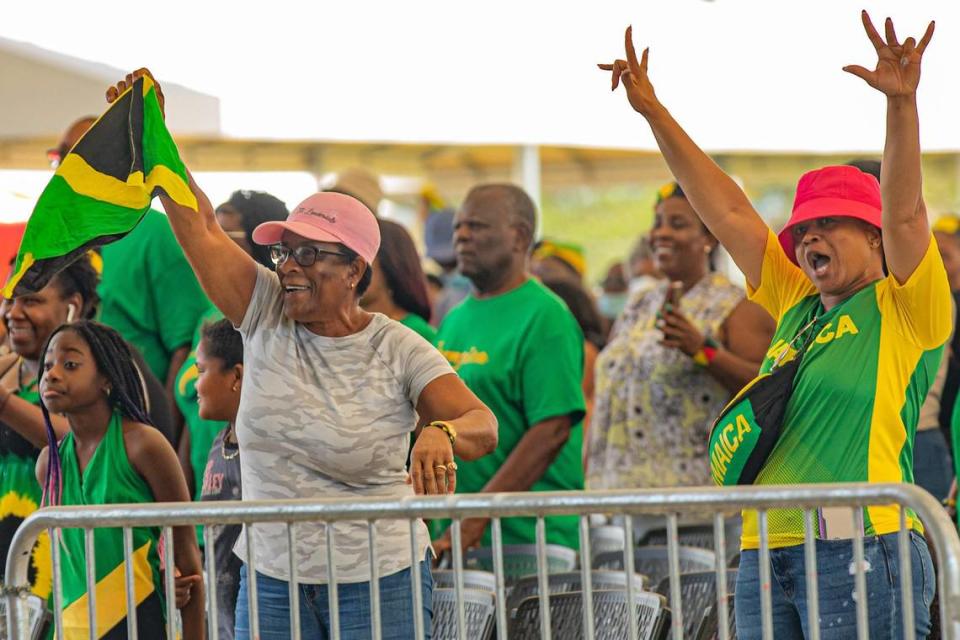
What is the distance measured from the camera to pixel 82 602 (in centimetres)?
406

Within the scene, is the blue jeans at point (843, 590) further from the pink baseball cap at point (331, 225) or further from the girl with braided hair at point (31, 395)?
the girl with braided hair at point (31, 395)

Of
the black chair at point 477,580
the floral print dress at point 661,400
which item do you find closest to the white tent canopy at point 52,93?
the floral print dress at point 661,400

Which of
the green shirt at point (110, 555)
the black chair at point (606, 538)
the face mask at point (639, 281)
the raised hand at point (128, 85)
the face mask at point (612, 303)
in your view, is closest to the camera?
the raised hand at point (128, 85)

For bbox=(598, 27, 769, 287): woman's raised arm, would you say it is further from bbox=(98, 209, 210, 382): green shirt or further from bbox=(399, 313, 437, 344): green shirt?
bbox=(98, 209, 210, 382): green shirt

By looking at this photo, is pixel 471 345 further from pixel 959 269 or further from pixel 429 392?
pixel 959 269

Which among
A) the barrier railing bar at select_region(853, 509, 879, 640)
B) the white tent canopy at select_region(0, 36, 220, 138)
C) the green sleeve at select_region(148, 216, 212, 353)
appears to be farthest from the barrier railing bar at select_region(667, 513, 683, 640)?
the white tent canopy at select_region(0, 36, 220, 138)

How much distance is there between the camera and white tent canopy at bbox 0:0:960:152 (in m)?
9.83

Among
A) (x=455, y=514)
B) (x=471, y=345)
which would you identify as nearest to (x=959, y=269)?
(x=471, y=345)

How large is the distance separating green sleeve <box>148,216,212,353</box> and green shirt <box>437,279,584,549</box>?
996mm

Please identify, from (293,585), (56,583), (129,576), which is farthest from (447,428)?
(56,583)

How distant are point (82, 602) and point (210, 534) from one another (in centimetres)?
121

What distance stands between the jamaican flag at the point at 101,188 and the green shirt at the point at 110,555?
64 centimetres

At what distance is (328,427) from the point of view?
3.49 m

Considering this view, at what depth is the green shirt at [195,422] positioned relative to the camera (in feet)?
16.5
